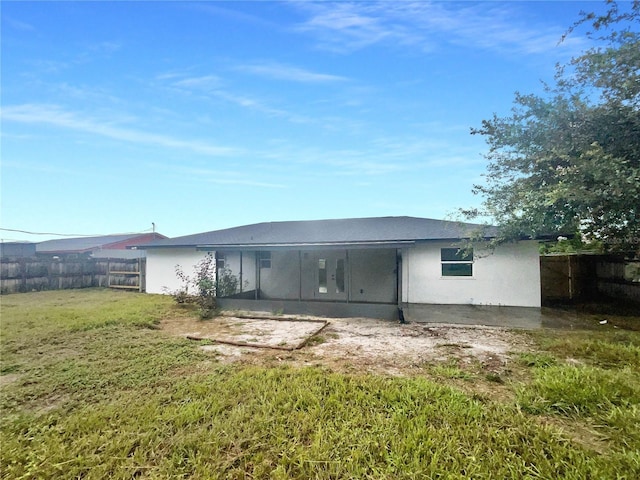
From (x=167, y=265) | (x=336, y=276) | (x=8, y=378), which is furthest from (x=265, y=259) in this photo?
(x=8, y=378)

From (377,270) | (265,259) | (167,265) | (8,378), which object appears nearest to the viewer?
(8,378)

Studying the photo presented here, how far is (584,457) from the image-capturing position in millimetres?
2277

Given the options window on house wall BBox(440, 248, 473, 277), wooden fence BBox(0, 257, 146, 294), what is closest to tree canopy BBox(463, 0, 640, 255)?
window on house wall BBox(440, 248, 473, 277)

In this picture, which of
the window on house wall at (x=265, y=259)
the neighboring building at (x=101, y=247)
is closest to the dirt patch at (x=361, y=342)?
the window on house wall at (x=265, y=259)

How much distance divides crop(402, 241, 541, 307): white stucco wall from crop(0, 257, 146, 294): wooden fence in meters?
12.3

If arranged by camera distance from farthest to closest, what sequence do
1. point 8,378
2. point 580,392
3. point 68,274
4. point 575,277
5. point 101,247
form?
point 101,247, point 68,274, point 575,277, point 8,378, point 580,392

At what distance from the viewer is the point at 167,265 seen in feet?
43.7

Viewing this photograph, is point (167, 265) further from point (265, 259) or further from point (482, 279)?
point (482, 279)

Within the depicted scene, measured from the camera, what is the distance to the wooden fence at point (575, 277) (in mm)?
10438

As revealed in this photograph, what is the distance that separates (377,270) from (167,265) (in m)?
9.37

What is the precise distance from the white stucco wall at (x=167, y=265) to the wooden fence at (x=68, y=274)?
0.83 metres

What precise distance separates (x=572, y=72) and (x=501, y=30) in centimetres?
188

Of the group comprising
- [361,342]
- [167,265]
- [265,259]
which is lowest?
[361,342]

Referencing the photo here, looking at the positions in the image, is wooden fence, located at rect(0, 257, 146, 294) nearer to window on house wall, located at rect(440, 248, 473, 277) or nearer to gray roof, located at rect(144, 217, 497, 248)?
gray roof, located at rect(144, 217, 497, 248)
